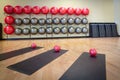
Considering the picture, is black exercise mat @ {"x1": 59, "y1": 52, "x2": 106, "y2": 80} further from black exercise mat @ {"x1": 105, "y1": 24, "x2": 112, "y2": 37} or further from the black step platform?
black exercise mat @ {"x1": 105, "y1": 24, "x2": 112, "y2": 37}

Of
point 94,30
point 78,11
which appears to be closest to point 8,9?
point 78,11

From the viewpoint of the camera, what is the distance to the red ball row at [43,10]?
22.9 ft

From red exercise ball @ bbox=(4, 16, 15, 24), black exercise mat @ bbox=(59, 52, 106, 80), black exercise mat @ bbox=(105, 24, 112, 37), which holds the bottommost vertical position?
black exercise mat @ bbox=(59, 52, 106, 80)

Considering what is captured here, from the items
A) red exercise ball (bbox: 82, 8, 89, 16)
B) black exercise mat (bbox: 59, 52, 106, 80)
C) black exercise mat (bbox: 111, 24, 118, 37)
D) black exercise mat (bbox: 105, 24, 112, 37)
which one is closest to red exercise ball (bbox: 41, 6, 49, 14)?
red exercise ball (bbox: 82, 8, 89, 16)

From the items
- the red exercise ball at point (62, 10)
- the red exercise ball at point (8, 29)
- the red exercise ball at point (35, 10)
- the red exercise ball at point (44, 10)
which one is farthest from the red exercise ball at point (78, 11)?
the red exercise ball at point (8, 29)

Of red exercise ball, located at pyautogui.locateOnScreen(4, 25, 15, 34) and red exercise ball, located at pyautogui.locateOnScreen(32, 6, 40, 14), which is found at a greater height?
red exercise ball, located at pyautogui.locateOnScreen(32, 6, 40, 14)

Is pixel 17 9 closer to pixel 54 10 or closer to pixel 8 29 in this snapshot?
pixel 8 29

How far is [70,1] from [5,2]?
142 inches

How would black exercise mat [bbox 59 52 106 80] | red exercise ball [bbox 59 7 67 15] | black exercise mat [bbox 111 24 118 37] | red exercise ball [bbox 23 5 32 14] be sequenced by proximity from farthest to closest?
1. black exercise mat [bbox 111 24 118 37]
2. red exercise ball [bbox 59 7 67 15]
3. red exercise ball [bbox 23 5 32 14]
4. black exercise mat [bbox 59 52 106 80]

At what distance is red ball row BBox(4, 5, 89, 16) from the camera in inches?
275

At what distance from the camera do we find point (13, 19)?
7.07m

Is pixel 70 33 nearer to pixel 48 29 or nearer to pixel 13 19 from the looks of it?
pixel 48 29

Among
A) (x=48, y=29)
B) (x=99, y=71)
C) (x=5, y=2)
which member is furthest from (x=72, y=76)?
(x=5, y=2)

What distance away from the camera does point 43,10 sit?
723 cm
